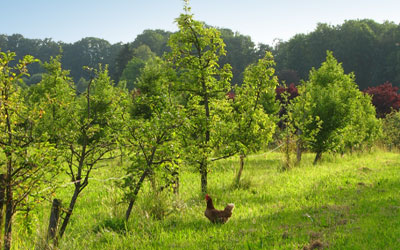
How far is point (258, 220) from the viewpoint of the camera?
19.9ft

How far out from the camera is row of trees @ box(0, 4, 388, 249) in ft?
13.0

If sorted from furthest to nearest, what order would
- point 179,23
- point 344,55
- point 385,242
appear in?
1. point 344,55
2. point 179,23
3. point 385,242

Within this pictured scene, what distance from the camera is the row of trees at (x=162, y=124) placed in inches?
156

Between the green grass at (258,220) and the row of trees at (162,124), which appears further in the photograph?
the green grass at (258,220)

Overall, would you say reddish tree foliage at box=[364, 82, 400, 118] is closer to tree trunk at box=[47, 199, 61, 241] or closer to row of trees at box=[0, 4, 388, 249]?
row of trees at box=[0, 4, 388, 249]

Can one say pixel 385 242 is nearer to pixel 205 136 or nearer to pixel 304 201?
pixel 304 201

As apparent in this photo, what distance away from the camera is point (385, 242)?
473 cm

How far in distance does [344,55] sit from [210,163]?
5982 cm

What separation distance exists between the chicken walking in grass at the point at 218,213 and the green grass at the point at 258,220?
13 cm

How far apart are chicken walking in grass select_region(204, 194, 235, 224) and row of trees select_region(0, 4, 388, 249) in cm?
86

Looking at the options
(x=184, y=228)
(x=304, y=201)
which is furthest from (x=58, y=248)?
(x=304, y=201)

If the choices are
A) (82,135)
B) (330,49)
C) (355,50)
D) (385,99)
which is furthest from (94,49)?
(82,135)

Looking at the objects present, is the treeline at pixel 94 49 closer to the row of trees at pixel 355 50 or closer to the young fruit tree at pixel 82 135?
the row of trees at pixel 355 50

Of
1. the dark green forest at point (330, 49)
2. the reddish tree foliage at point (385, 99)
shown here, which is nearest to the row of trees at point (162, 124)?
the reddish tree foliage at point (385, 99)
